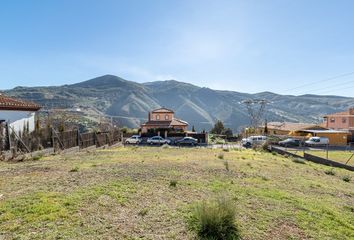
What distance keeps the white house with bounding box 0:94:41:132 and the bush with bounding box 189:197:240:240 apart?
1534cm

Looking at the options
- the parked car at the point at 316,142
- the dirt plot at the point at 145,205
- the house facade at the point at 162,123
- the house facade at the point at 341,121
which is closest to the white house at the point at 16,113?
the dirt plot at the point at 145,205

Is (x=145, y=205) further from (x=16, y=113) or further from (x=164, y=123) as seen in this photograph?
(x=164, y=123)

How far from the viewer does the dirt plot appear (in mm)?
5426

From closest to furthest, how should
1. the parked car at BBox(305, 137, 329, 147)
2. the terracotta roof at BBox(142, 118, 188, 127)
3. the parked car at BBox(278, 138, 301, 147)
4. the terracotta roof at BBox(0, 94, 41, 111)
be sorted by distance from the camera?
the terracotta roof at BBox(0, 94, 41, 111), the parked car at BBox(278, 138, 301, 147), the parked car at BBox(305, 137, 329, 147), the terracotta roof at BBox(142, 118, 188, 127)

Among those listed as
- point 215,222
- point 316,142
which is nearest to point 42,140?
point 215,222

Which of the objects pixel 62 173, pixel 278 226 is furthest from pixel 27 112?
pixel 278 226

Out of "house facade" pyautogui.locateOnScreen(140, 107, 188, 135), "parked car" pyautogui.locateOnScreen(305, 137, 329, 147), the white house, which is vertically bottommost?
"parked car" pyautogui.locateOnScreen(305, 137, 329, 147)

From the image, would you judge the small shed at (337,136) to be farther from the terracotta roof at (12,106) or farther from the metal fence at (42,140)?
the terracotta roof at (12,106)

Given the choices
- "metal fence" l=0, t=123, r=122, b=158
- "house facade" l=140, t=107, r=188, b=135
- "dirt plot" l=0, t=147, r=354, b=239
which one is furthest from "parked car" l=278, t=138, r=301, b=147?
"dirt plot" l=0, t=147, r=354, b=239

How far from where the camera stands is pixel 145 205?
6.89 m

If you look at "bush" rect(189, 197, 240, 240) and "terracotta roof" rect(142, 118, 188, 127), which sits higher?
"bush" rect(189, 197, 240, 240)

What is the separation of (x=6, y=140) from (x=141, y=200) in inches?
435

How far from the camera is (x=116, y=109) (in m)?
177

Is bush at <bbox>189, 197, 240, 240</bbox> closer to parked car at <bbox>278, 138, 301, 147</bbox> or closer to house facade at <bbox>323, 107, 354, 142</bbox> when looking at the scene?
parked car at <bbox>278, 138, 301, 147</bbox>
